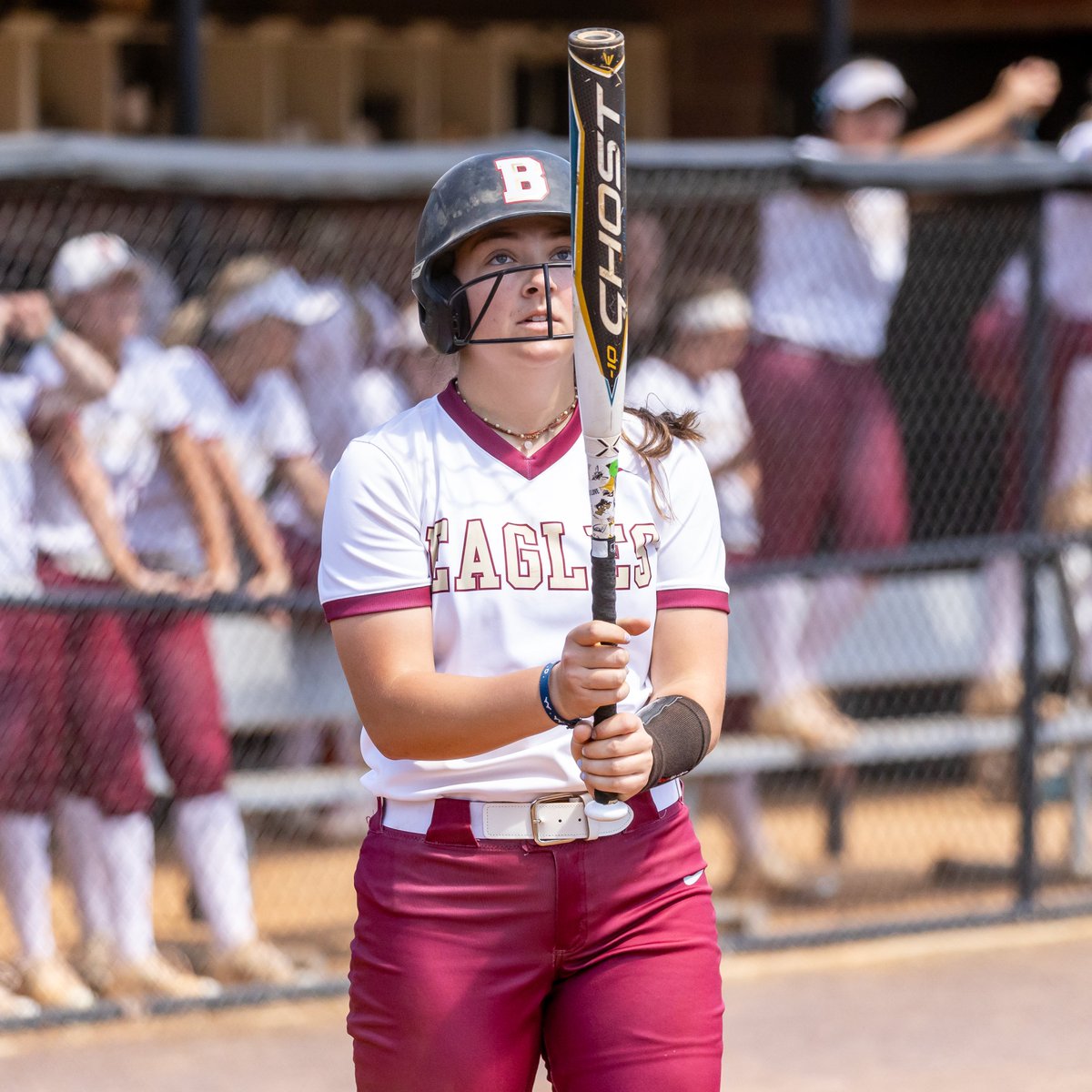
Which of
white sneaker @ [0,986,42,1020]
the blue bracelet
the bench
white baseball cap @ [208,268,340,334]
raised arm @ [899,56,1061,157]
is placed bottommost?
white sneaker @ [0,986,42,1020]

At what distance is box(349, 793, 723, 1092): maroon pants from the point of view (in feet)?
7.77

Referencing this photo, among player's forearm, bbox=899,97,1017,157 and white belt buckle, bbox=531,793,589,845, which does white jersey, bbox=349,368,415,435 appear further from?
white belt buckle, bbox=531,793,589,845

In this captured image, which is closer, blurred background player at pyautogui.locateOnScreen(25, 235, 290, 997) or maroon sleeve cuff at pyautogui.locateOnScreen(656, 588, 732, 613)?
maroon sleeve cuff at pyautogui.locateOnScreen(656, 588, 732, 613)

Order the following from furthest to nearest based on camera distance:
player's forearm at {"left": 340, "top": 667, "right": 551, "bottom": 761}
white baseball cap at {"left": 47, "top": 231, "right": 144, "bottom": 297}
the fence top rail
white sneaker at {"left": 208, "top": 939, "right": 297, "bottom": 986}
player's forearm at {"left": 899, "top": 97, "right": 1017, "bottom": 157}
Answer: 1. player's forearm at {"left": 899, "top": 97, "right": 1017, "bottom": 157}
2. white sneaker at {"left": 208, "top": 939, "right": 297, "bottom": 986}
3. white baseball cap at {"left": 47, "top": 231, "right": 144, "bottom": 297}
4. the fence top rail
5. player's forearm at {"left": 340, "top": 667, "right": 551, "bottom": 761}

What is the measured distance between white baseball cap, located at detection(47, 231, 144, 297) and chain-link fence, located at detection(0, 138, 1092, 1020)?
0.01 m

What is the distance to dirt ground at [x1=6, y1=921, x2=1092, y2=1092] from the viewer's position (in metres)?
4.31

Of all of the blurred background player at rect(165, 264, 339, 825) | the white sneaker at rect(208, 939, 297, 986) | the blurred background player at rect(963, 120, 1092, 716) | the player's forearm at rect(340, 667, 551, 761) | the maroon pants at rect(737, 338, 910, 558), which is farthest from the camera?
the blurred background player at rect(963, 120, 1092, 716)

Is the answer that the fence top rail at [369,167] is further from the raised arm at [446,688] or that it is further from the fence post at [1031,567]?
the raised arm at [446,688]

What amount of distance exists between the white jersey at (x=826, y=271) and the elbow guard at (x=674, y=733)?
11.5ft

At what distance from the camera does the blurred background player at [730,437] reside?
5.59 meters

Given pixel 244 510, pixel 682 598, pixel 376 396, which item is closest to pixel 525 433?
pixel 682 598

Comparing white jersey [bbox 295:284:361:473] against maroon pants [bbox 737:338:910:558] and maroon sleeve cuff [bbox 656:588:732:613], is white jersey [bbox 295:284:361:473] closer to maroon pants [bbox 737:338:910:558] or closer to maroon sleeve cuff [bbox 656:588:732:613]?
maroon pants [bbox 737:338:910:558]

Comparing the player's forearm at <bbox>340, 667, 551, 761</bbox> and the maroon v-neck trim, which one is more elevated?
the maroon v-neck trim

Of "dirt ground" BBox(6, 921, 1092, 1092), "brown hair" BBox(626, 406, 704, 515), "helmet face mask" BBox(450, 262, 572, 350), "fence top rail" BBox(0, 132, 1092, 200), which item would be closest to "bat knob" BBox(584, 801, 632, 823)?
"brown hair" BBox(626, 406, 704, 515)
